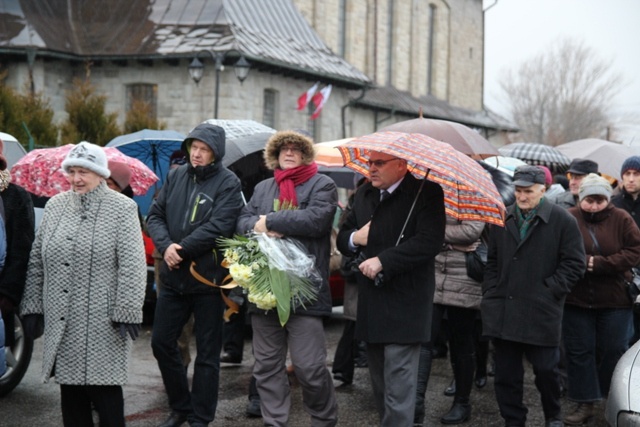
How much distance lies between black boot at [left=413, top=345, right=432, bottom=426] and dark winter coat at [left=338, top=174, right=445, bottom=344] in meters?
1.08

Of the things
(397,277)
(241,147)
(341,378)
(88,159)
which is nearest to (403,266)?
(397,277)

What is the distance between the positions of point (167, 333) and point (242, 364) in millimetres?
2991

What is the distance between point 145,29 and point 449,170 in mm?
21344

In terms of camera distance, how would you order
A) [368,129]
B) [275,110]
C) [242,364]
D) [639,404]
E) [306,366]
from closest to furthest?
[639,404] → [306,366] → [242,364] → [275,110] → [368,129]

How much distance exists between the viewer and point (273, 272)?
616 cm

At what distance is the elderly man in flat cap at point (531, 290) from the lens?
6.63 m

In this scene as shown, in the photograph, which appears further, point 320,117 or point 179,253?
point 320,117

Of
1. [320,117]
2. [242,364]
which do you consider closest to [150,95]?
[320,117]

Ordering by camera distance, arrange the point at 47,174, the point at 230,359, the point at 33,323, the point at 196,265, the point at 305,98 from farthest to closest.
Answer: the point at 305,98 → the point at 230,359 → the point at 47,174 → the point at 196,265 → the point at 33,323

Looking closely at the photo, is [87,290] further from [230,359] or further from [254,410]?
[230,359]

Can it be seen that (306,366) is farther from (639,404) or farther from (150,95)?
(150,95)

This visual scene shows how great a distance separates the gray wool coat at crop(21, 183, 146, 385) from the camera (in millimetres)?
5520

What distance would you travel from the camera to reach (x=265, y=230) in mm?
6387

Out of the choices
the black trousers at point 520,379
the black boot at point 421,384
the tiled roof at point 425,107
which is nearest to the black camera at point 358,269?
A: the black boot at point 421,384
